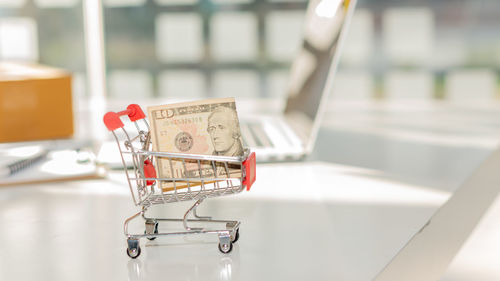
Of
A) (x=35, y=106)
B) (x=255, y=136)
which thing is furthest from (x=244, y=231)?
(x=35, y=106)

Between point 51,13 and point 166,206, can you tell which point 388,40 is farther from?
point 166,206

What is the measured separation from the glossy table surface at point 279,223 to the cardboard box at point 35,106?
1.02 metres

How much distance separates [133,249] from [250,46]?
536 centimetres

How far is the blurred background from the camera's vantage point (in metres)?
7.13

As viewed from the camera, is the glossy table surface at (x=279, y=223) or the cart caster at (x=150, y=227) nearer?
the glossy table surface at (x=279, y=223)

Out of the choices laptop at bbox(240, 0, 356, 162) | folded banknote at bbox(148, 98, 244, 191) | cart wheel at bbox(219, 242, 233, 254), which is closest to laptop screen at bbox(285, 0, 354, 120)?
laptop at bbox(240, 0, 356, 162)

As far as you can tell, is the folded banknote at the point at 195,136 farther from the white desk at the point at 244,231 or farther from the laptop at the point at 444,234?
the laptop at the point at 444,234

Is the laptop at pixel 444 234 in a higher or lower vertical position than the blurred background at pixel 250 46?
lower

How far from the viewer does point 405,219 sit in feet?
8.56

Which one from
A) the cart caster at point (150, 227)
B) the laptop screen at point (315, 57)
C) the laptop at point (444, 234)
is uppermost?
the laptop screen at point (315, 57)

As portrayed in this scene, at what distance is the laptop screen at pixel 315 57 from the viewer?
3781 millimetres

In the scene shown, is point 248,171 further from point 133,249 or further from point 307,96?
point 307,96

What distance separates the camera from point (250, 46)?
7289 millimetres

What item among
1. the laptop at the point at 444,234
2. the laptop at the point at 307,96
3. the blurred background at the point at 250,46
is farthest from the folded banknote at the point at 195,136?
the blurred background at the point at 250,46
